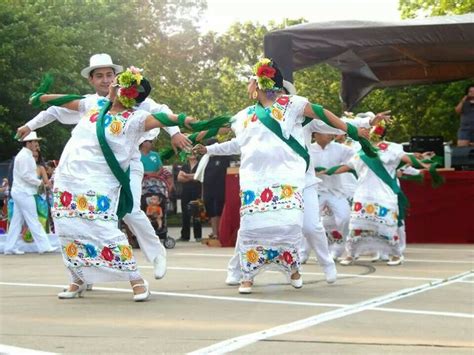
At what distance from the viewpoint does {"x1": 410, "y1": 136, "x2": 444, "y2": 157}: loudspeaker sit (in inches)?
768

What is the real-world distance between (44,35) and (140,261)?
55.9ft

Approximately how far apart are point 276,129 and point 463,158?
9763 millimetres

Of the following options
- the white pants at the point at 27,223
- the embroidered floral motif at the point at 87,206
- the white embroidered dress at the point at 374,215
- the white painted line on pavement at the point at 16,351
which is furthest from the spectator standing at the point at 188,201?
the white painted line on pavement at the point at 16,351

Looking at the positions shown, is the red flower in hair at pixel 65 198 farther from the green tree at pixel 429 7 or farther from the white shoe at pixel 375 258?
the green tree at pixel 429 7

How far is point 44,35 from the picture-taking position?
29875mm

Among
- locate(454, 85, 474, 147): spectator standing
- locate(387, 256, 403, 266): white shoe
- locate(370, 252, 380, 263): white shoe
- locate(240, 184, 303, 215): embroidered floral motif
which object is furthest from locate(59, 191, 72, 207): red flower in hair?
locate(454, 85, 474, 147): spectator standing

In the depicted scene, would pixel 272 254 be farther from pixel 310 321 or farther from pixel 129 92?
pixel 310 321

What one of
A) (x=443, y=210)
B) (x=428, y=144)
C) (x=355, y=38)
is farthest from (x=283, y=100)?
(x=428, y=144)

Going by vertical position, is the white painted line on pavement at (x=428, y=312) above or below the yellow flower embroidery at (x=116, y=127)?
below

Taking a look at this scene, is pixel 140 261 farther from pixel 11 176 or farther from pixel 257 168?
pixel 257 168

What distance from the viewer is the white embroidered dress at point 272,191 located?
927 centimetres

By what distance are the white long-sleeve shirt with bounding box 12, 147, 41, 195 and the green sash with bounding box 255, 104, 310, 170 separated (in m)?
7.43

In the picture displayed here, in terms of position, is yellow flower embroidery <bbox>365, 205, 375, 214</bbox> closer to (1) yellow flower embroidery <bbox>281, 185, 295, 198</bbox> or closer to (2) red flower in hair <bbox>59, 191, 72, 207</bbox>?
(1) yellow flower embroidery <bbox>281, 185, 295, 198</bbox>

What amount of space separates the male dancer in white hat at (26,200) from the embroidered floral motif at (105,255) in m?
7.63
